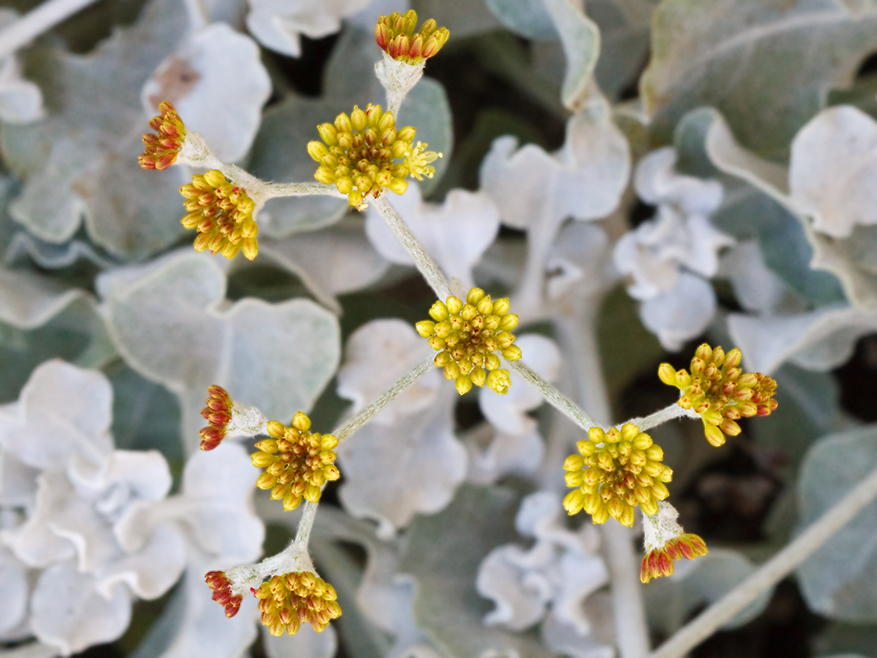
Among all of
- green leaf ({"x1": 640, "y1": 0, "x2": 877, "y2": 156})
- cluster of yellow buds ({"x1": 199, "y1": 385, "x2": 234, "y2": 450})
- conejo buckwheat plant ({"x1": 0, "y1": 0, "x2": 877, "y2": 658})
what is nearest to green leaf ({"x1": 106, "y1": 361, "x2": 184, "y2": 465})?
conejo buckwheat plant ({"x1": 0, "y1": 0, "x2": 877, "y2": 658})

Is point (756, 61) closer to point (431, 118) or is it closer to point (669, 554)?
point (431, 118)

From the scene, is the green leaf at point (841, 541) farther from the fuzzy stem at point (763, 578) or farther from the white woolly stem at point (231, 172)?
the white woolly stem at point (231, 172)

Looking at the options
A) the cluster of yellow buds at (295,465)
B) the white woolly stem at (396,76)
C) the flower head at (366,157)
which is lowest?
the cluster of yellow buds at (295,465)

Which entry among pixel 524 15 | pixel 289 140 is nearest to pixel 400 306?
pixel 289 140

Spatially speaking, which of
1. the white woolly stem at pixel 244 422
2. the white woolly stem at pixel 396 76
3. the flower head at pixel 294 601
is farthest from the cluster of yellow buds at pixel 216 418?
the white woolly stem at pixel 396 76

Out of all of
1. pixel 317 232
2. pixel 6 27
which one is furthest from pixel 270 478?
pixel 6 27

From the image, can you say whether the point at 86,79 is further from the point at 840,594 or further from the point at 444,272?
the point at 840,594
